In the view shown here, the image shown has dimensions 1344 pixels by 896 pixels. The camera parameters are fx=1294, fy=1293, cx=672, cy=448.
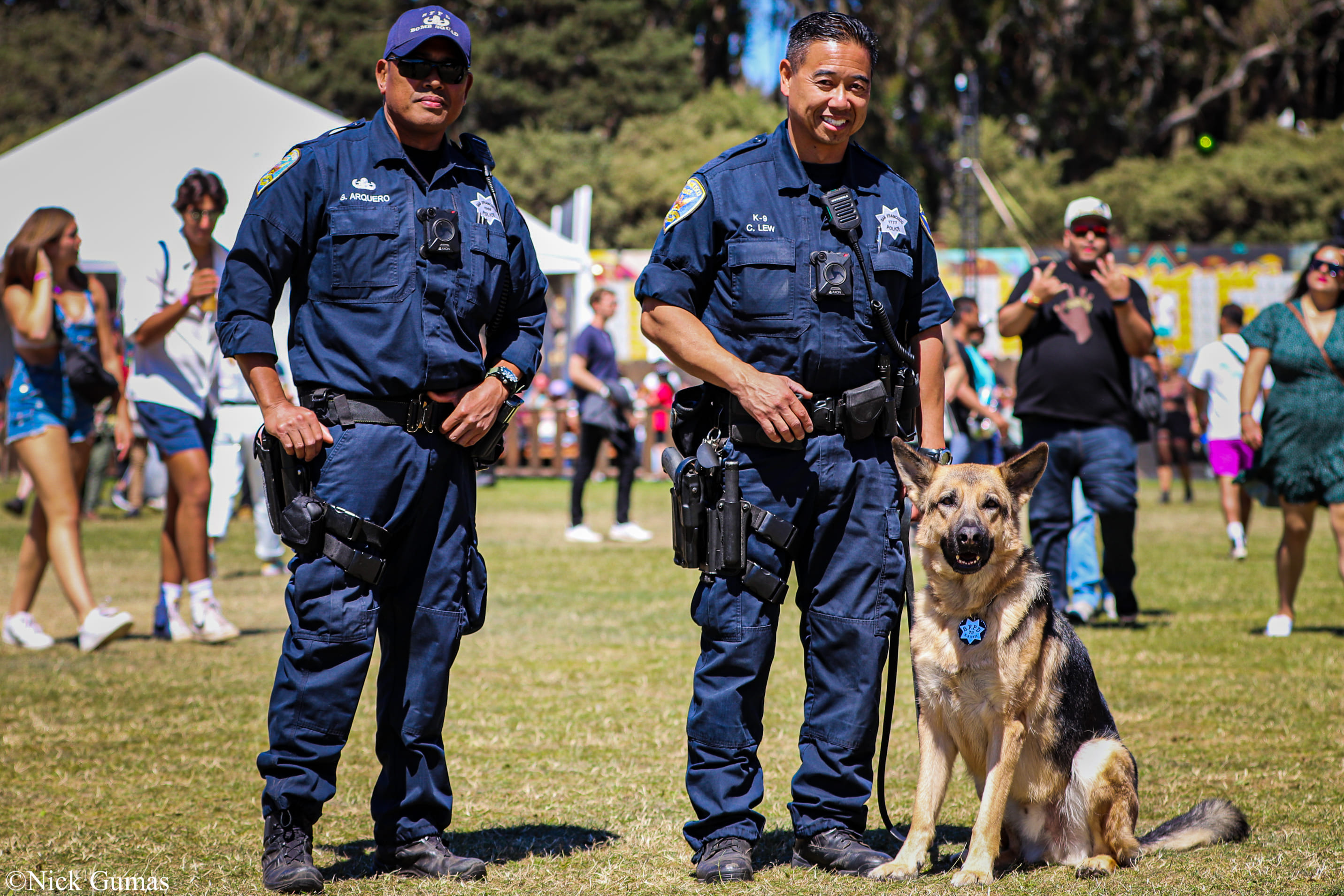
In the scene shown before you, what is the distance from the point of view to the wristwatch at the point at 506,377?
3.88 m

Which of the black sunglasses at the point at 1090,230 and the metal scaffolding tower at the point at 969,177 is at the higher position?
the metal scaffolding tower at the point at 969,177

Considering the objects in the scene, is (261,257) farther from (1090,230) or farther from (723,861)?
(1090,230)

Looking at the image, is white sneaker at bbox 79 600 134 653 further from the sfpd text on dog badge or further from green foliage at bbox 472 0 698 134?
green foliage at bbox 472 0 698 134

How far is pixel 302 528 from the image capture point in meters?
3.52

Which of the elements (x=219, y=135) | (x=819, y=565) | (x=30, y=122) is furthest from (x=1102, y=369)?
(x=30, y=122)

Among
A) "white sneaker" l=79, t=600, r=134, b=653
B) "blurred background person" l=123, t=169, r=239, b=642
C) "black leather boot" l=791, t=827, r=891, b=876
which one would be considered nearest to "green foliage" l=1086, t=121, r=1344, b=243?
"blurred background person" l=123, t=169, r=239, b=642

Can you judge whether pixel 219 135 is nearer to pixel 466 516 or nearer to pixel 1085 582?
pixel 1085 582

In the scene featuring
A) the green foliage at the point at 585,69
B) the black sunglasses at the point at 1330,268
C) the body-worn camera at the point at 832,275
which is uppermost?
the green foliage at the point at 585,69

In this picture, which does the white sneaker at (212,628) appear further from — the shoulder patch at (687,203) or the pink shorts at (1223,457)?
the pink shorts at (1223,457)

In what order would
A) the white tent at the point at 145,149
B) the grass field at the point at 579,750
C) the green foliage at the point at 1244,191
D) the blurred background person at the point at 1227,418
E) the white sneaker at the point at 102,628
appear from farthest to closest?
the green foliage at the point at 1244,191, the white tent at the point at 145,149, the blurred background person at the point at 1227,418, the white sneaker at the point at 102,628, the grass field at the point at 579,750

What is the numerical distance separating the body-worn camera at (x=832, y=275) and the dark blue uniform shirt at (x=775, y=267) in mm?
19

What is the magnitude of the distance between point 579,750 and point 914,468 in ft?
7.26

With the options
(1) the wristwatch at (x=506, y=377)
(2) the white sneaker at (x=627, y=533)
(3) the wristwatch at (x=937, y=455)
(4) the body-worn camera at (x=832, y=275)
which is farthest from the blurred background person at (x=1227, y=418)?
→ (1) the wristwatch at (x=506, y=377)

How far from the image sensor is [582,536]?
1342cm
